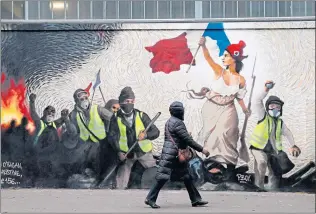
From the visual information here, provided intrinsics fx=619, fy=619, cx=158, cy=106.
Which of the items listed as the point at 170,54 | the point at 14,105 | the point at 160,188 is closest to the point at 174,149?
the point at 160,188

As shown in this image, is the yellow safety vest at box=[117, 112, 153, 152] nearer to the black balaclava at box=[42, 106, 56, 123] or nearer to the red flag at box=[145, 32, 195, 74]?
the red flag at box=[145, 32, 195, 74]

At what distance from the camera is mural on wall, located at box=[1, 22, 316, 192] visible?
1154cm

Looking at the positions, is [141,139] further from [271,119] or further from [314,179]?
[314,179]

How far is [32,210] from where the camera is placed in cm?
927

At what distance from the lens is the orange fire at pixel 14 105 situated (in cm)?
1195

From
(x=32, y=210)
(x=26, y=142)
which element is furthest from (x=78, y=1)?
(x=32, y=210)

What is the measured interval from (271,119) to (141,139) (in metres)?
2.47

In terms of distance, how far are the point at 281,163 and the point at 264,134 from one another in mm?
626

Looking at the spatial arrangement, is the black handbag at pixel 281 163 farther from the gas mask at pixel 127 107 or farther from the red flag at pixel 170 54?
the gas mask at pixel 127 107

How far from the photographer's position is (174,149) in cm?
932

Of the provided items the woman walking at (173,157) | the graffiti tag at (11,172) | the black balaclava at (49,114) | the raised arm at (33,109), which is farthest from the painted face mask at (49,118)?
the woman walking at (173,157)

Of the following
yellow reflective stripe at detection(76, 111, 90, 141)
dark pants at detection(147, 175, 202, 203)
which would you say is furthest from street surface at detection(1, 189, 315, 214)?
yellow reflective stripe at detection(76, 111, 90, 141)

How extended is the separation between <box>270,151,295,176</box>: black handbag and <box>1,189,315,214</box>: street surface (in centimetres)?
45

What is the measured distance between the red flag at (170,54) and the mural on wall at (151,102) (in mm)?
19
